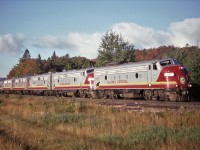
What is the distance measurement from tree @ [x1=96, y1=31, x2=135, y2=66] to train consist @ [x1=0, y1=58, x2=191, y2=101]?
2438 centimetres

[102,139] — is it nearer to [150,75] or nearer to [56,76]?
[150,75]

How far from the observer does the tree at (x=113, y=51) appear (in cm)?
7262

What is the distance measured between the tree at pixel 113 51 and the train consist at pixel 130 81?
24377mm

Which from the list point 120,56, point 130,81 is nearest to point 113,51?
point 120,56

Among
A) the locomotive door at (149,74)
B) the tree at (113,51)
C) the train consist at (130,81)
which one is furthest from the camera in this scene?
the tree at (113,51)

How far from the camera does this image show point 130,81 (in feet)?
101

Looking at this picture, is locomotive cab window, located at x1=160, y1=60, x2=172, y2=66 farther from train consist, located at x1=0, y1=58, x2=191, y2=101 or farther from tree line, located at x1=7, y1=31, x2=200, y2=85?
tree line, located at x1=7, y1=31, x2=200, y2=85

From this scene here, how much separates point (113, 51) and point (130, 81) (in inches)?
1792

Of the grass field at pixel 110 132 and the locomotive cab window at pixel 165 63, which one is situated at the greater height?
the locomotive cab window at pixel 165 63

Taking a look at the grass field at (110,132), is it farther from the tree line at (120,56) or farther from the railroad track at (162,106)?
the tree line at (120,56)

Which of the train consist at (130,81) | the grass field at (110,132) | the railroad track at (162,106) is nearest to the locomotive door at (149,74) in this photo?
the train consist at (130,81)

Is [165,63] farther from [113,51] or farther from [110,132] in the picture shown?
[113,51]

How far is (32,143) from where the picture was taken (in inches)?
468

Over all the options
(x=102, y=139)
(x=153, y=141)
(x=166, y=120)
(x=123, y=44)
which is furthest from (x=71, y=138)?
(x=123, y=44)
